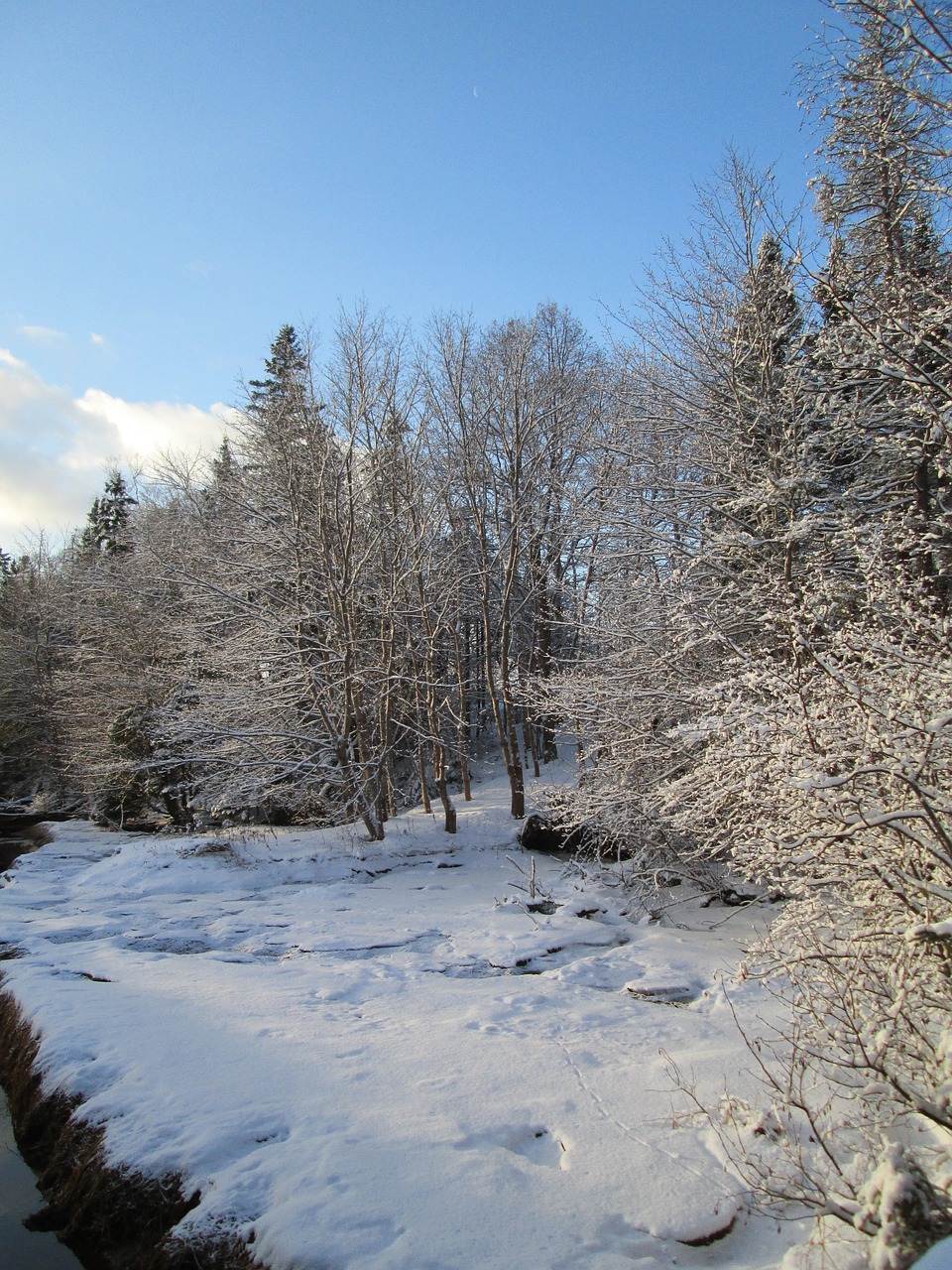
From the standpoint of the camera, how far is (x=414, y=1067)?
4762mm

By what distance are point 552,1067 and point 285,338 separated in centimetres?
2405

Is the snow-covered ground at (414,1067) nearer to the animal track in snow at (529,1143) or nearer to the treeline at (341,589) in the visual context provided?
the animal track in snow at (529,1143)

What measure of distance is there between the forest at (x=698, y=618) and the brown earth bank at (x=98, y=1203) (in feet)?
9.44

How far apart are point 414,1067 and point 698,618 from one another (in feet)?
20.5

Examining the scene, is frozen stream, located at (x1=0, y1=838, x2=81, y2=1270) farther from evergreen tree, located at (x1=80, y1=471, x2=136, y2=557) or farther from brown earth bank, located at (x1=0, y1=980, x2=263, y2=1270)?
evergreen tree, located at (x1=80, y1=471, x2=136, y2=557)

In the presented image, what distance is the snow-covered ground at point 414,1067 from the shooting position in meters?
3.20

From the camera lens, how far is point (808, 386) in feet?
27.5

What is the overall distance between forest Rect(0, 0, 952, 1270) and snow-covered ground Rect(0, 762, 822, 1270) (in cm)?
67

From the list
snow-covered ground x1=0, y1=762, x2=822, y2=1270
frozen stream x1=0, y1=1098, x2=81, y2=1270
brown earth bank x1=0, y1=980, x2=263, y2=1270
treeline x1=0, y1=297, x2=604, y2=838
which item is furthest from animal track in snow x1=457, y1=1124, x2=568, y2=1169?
treeline x1=0, y1=297, x2=604, y2=838

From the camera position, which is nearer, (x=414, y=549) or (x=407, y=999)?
(x=407, y=999)

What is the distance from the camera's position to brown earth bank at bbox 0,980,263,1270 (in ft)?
10.8

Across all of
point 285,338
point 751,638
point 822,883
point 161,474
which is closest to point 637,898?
point 751,638

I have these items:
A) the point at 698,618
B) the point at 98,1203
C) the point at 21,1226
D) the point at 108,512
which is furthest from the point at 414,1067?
the point at 108,512

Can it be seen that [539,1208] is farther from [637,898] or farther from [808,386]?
[808,386]
